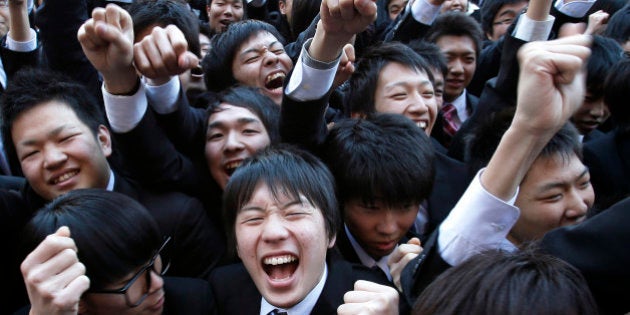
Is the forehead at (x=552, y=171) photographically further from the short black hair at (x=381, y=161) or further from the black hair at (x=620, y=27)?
the black hair at (x=620, y=27)

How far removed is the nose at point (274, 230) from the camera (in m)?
1.48

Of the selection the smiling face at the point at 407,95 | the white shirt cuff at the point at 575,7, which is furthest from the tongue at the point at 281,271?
the white shirt cuff at the point at 575,7

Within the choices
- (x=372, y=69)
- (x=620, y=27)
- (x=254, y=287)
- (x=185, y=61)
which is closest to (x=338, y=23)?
(x=185, y=61)

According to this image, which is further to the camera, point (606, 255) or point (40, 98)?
point (40, 98)

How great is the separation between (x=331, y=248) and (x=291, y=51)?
4.65 feet

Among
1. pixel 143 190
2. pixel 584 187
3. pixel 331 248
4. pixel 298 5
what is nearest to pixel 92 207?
pixel 143 190

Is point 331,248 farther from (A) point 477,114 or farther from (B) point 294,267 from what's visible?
(A) point 477,114

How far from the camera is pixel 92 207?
157cm

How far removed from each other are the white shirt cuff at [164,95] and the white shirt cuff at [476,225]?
108cm

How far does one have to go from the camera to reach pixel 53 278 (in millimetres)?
1192

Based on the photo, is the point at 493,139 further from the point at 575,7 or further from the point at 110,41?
the point at 575,7

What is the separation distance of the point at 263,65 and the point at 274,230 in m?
1.30

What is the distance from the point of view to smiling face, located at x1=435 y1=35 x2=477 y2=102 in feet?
10.3

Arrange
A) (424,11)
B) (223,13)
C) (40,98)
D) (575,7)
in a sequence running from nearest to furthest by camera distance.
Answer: (40,98)
(575,7)
(424,11)
(223,13)
